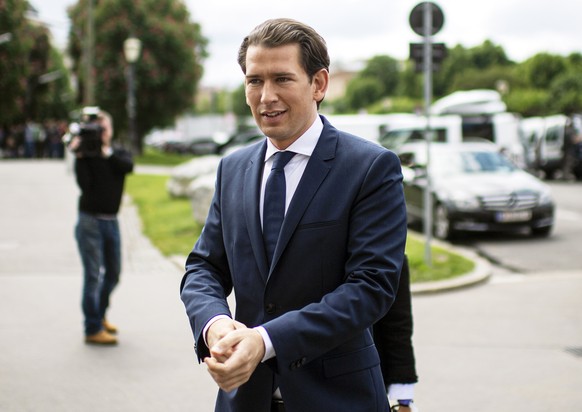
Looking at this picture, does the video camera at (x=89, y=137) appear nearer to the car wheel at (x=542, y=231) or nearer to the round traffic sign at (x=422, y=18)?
the round traffic sign at (x=422, y=18)

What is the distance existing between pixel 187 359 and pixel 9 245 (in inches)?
283

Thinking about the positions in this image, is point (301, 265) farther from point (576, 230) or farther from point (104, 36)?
point (104, 36)

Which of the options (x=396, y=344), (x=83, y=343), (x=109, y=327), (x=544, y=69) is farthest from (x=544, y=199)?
(x=544, y=69)

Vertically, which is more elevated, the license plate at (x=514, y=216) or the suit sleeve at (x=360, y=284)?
the suit sleeve at (x=360, y=284)

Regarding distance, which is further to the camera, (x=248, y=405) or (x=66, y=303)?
(x=66, y=303)

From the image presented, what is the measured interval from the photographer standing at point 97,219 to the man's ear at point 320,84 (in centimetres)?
460

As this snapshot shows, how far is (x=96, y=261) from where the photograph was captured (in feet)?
21.5

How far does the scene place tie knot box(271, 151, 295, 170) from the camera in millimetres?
2201

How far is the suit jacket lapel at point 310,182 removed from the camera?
2.07 metres

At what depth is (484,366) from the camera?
19.7 feet

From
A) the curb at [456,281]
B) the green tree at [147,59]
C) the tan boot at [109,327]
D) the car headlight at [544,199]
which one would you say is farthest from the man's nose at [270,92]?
the green tree at [147,59]

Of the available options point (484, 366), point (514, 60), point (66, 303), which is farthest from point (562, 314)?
point (514, 60)

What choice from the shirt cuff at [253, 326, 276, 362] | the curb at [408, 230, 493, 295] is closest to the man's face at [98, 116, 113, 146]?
the curb at [408, 230, 493, 295]

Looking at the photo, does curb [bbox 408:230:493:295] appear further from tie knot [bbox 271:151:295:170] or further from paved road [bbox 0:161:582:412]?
tie knot [bbox 271:151:295:170]
